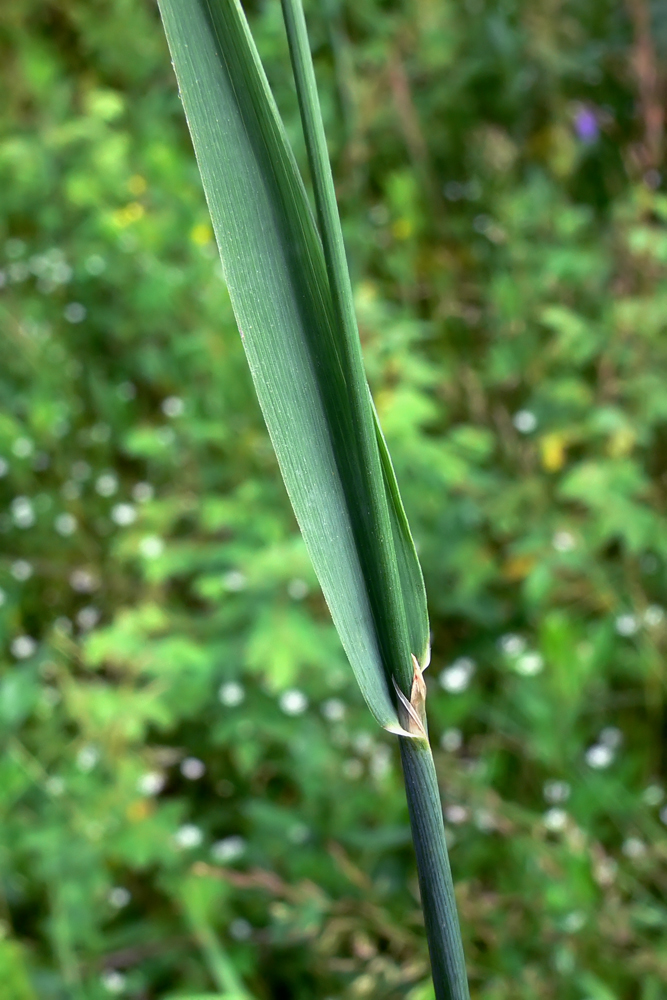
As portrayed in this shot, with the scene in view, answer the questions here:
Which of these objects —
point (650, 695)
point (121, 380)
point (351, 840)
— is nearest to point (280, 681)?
point (351, 840)

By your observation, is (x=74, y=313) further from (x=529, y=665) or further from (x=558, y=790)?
(x=558, y=790)

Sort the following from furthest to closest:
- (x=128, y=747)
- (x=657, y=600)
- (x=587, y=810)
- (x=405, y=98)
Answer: (x=405, y=98) < (x=657, y=600) < (x=128, y=747) < (x=587, y=810)

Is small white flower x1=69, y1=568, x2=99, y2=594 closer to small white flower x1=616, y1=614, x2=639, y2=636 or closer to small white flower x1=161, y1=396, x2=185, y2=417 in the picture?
small white flower x1=161, y1=396, x2=185, y2=417

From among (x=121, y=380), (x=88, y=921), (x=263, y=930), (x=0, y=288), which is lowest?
(x=263, y=930)

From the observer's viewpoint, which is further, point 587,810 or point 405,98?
point 405,98

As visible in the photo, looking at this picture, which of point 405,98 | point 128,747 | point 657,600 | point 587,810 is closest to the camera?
point 587,810

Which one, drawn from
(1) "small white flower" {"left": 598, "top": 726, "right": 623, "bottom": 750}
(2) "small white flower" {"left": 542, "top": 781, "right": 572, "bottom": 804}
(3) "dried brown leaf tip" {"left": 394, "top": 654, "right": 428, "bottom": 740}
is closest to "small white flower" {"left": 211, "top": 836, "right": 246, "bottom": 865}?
(2) "small white flower" {"left": 542, "top": 781, "right": 572, "bottom": 804}

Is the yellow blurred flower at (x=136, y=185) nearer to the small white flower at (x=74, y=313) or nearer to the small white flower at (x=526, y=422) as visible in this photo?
the small white flower at (x=74, y=313)

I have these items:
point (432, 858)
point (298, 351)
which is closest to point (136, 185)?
point (298, 351)

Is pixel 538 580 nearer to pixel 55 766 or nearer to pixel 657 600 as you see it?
pixel 657 600
